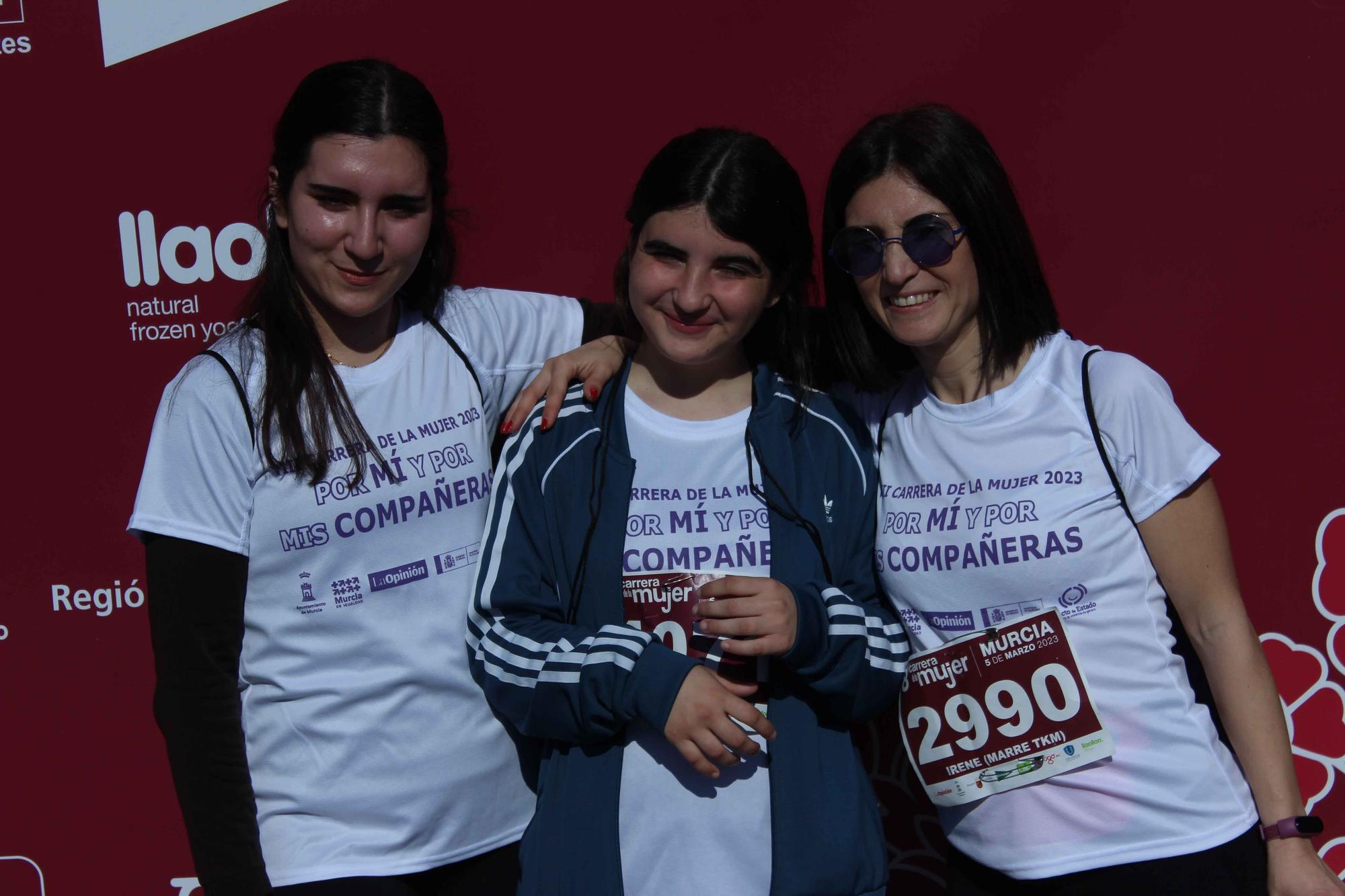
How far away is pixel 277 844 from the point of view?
1.83 m

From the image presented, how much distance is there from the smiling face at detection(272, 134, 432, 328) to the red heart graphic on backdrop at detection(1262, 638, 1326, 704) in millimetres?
2179

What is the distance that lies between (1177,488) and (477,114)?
1.74 m

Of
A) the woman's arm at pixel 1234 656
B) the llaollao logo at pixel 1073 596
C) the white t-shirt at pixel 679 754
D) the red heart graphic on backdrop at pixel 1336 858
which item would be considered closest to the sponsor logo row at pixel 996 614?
the llaollao logo at pixel 1073 596

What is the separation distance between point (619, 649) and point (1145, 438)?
3.02 ft

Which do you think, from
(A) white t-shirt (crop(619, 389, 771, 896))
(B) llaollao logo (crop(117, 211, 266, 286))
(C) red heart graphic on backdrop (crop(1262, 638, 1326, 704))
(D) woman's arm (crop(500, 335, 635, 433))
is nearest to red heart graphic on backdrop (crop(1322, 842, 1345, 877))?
(C) red heart graphic on backdrop (crop(1262, 638, 1326, 704))

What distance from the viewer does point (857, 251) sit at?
1864 mm

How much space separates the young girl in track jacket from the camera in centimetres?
171

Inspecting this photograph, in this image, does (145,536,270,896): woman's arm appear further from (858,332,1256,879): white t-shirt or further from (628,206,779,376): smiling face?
A: (858,332,1256,879): white t-shirt

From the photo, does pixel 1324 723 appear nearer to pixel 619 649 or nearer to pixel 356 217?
pixel 619 649

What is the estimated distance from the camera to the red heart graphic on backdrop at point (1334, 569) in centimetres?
248

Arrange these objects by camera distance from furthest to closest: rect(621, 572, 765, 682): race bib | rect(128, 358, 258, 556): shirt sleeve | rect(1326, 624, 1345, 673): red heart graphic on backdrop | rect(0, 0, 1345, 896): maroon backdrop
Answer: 1. rect(1326, 624, 1345, 673): red heart graphic on backdrop
2. rect(0, 0, 1345, 896): maroon backdrop
3. rect(621, 572, 765, 682): race bib
4. rect(128, 358, 258, 556): shirt sleeve

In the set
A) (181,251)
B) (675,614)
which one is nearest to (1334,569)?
(675,614)

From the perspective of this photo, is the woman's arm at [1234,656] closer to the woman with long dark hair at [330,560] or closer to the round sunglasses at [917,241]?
the round sunglasses at [917,241]

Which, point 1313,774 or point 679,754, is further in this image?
point 1313,774
